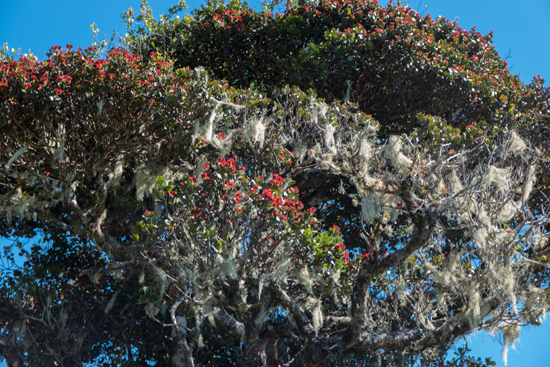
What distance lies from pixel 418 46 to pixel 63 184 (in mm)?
8624

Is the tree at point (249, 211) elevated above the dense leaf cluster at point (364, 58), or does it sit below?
below

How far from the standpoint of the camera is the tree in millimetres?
7906

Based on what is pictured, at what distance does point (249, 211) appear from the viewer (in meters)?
8.38

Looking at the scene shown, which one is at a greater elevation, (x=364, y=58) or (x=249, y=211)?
(x=364, y=58)

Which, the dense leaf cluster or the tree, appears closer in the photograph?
the tree

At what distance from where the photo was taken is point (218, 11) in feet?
42.0

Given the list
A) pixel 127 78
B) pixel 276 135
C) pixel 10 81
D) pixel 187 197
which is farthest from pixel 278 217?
pixel 10 81

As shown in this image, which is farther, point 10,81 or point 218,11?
point 218,11

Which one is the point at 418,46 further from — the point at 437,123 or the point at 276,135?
the point at 276,135

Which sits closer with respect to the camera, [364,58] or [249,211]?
[249,211]

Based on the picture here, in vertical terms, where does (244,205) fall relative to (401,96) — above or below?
below

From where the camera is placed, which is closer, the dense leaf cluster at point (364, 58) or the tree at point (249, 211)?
the tree at point (249, 211)

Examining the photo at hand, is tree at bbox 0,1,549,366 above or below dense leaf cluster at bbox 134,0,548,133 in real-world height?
below

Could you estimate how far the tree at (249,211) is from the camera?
791 cm
